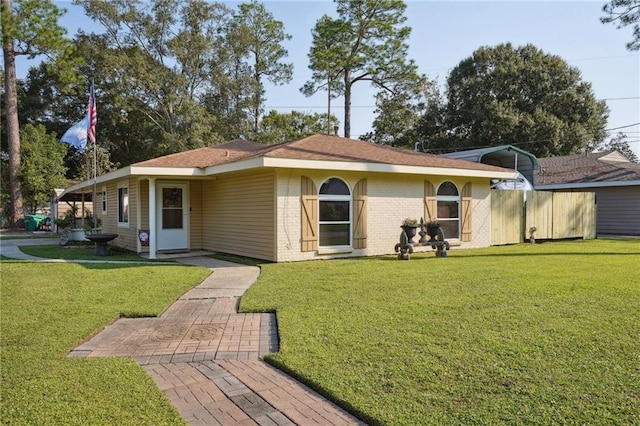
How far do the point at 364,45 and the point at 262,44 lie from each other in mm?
8565

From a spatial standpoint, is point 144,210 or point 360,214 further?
point 144,210

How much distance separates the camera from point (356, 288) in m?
7.32

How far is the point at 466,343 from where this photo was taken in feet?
14.4

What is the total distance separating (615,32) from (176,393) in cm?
1725

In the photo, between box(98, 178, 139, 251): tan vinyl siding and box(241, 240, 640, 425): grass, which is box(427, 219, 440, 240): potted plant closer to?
box(241, 240, 640, 425): grass

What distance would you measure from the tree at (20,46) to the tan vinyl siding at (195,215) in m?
18.1

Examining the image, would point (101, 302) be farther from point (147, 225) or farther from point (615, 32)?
point (615, 32)

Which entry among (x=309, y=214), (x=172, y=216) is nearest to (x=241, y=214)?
(x=309, y=214)

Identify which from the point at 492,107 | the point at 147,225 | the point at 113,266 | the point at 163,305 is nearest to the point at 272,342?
the point at 163,305

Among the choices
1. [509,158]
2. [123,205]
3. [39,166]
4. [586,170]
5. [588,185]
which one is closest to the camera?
[123,205]

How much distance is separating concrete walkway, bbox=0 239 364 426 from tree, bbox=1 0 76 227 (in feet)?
82.0

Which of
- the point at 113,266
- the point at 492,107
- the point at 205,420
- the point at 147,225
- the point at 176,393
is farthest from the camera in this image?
the point at 492,107

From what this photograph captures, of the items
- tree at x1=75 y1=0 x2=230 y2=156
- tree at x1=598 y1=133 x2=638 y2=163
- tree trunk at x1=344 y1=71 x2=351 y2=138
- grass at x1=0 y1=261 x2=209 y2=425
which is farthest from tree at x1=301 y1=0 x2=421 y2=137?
tree at x1=598 y1=133 x2=638 y2=163

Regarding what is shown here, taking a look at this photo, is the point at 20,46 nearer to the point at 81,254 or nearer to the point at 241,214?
the point at 81,254
